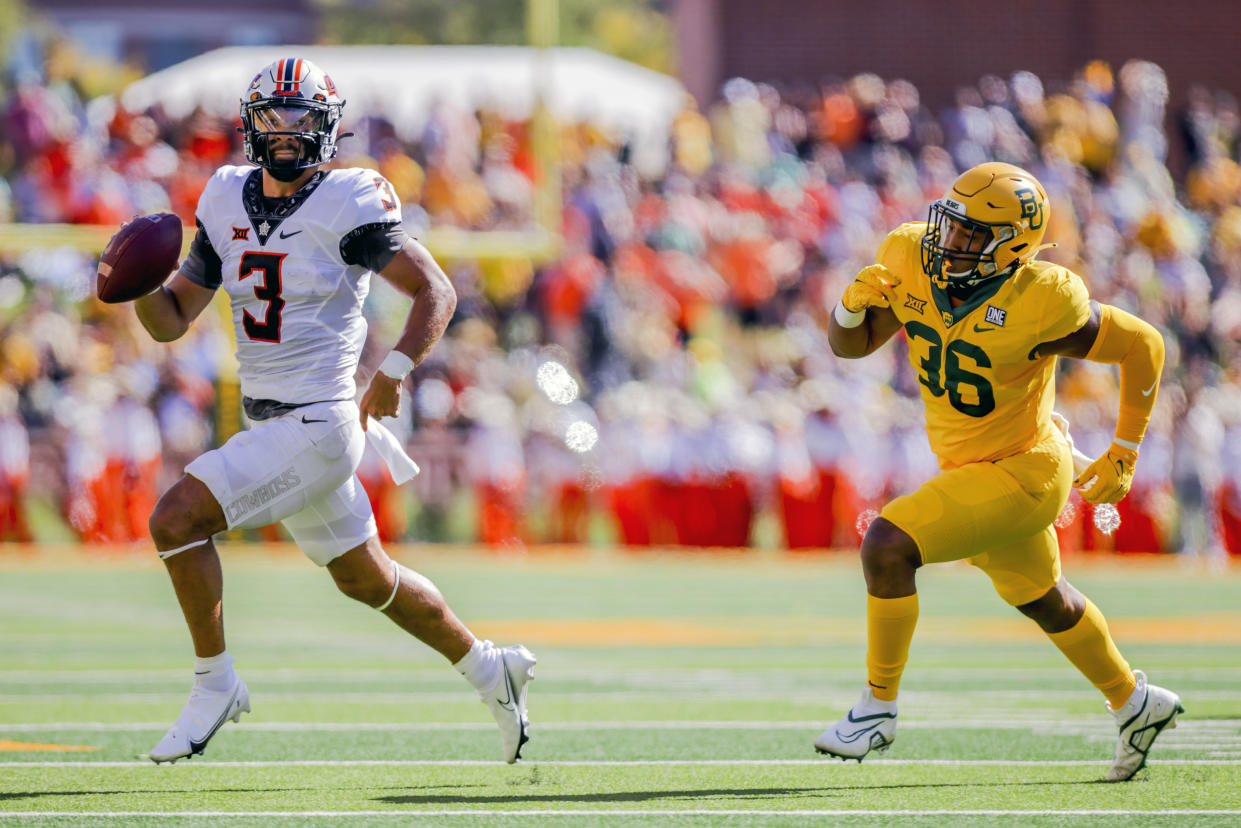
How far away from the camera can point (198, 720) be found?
15.1 feet

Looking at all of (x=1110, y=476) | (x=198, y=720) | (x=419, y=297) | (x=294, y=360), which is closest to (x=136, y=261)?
(x=294, y=360)

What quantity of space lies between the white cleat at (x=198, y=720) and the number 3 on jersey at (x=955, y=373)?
2055mm

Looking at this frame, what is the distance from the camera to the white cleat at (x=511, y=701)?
4.89 m

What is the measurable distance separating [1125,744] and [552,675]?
307 centimetres

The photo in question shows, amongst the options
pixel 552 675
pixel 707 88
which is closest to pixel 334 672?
pixel 552 675

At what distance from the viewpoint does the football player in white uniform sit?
4.57 meters

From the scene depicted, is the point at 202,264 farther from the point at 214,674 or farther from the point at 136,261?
the point at 214,674

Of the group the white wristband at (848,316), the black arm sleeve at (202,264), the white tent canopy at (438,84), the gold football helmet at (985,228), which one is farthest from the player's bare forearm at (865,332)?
the white tent canopy at (438,84)

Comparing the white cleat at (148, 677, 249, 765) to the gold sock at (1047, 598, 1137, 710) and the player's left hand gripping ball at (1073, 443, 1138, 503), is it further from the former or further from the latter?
the player's left hand gripping ball at (1073, 443, 1138, 503)

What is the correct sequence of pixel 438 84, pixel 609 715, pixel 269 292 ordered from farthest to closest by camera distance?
pixel 438 84 < pixel 609 715 < pixel 269 292

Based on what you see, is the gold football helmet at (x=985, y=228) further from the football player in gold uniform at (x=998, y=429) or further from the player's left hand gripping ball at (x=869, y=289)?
the player's left hand gripping ball at (x=869, y=289)

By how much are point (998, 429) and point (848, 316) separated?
20.2 inches

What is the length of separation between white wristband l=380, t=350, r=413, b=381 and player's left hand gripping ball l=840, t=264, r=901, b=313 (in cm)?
120

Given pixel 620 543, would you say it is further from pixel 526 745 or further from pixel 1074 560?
pixel 526 745
